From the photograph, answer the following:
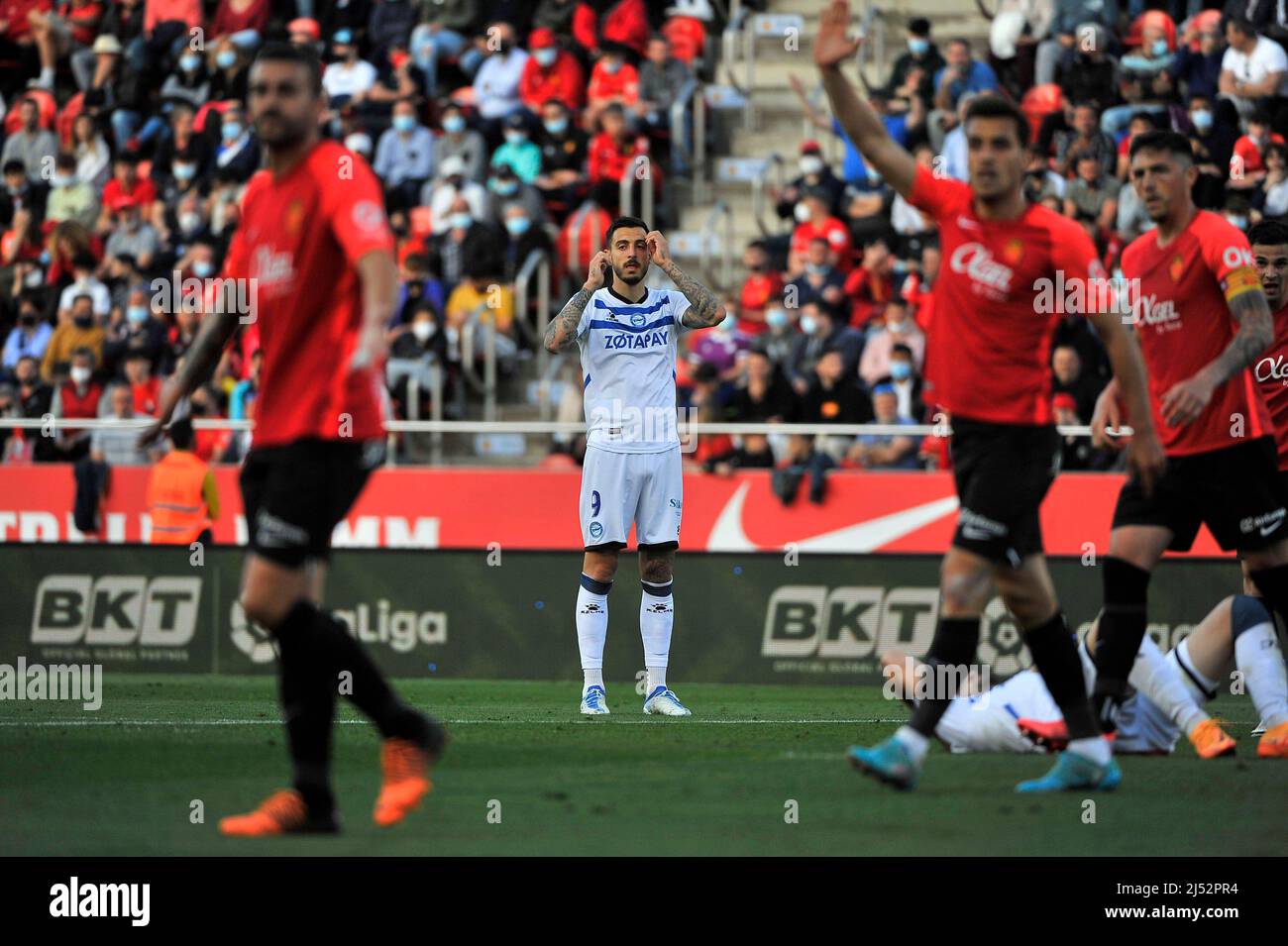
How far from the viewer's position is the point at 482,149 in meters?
23.7

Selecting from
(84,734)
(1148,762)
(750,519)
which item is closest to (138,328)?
(750,519)

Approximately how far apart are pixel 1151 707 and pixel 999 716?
78 centimetres

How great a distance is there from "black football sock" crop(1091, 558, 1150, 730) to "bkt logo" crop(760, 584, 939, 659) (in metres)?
6.80

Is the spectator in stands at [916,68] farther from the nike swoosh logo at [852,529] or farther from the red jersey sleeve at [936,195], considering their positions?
the red jersey sleeve at [936,195]

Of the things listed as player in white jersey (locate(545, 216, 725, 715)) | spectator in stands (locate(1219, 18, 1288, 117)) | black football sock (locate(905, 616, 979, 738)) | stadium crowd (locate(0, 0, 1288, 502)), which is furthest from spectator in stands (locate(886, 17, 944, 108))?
black football sock (locate(905, 616, 979, 738))

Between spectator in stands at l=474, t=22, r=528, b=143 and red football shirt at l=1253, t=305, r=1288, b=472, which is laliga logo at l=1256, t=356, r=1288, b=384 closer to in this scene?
red football shirt at l=1253, t=305, r=1288, b=472

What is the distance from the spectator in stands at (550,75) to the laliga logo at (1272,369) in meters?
14.6

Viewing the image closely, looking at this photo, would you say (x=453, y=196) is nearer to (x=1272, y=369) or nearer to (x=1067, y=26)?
(x=1067, y=26)

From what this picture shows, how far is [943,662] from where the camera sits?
307 inches

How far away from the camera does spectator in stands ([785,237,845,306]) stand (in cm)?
2012

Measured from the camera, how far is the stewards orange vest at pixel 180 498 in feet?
56.4

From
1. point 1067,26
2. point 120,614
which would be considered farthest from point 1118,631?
point 1067,26

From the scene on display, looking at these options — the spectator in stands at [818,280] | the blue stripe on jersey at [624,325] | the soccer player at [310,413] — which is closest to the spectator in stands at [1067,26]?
the spectator in stands at [818,280]

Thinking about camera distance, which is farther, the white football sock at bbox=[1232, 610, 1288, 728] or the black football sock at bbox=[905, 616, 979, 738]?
the white football sock at bbox=[1232, 610, 1288, 728]
